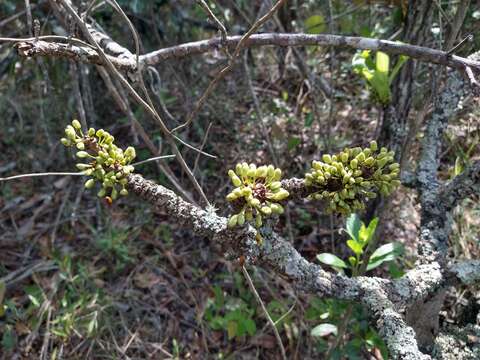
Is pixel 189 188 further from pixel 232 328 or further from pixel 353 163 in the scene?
pixel 353 163

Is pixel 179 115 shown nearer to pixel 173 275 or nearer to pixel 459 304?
pixel 173 275

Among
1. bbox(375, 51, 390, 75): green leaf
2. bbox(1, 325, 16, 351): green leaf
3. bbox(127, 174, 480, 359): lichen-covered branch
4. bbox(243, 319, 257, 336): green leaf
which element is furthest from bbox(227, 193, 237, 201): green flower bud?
bbox(1, 325, 16, 351): green leaf

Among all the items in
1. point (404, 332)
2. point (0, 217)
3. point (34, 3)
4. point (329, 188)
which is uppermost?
point (34, 3)

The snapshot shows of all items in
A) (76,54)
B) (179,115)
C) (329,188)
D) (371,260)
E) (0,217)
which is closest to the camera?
(329,188)

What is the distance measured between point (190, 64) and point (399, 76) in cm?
118

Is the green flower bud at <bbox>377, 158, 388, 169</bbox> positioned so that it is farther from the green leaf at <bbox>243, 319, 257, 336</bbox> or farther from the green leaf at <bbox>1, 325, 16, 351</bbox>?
the green leaf at <bbox>1, 325, 16, 351</bbox>

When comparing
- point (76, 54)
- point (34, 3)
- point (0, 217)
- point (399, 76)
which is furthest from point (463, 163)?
point (0, 217)

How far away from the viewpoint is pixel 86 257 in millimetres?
2176

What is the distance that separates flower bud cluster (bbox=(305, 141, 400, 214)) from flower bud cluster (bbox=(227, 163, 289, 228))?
0.09m

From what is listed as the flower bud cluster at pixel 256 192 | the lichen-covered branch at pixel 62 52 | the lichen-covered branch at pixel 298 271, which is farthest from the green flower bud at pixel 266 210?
the lichen-covered branch at pixel 62 52

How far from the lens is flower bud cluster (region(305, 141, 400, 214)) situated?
34.5 inches

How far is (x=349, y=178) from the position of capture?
2.83ft

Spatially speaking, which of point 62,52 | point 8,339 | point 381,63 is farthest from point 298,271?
point 8,339

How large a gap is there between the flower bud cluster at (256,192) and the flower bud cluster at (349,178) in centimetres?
9
